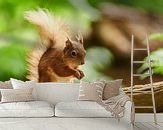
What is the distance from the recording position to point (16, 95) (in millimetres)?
4781

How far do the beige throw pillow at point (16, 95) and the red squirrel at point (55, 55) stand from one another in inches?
54.4

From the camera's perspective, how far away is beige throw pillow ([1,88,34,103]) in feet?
15.6

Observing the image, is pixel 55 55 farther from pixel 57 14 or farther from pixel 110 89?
pixel 110 89

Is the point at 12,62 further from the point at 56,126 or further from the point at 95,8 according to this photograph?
the point at 56,126

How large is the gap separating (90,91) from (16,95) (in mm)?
944

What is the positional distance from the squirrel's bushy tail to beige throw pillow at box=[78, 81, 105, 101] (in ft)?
4.51

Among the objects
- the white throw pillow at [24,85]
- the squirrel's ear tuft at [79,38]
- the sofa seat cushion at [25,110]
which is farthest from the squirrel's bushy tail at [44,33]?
the sofa seat cushion at [25,110]

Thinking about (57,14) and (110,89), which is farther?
(57,14)

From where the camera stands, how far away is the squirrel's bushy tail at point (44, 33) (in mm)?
6215

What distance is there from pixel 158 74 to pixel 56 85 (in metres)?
1.85

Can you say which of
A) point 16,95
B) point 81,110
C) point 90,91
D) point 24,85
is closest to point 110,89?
point 90,91

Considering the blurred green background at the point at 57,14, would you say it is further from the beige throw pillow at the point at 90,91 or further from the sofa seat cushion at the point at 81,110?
the sofa seat cushion at the point at 81,110

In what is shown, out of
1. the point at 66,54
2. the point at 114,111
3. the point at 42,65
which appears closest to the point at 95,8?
the point at 66,54

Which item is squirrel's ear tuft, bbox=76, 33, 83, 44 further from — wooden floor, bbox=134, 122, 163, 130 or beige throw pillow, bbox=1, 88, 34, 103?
beige throw pillow, bbox=1, 88, 34, 103
